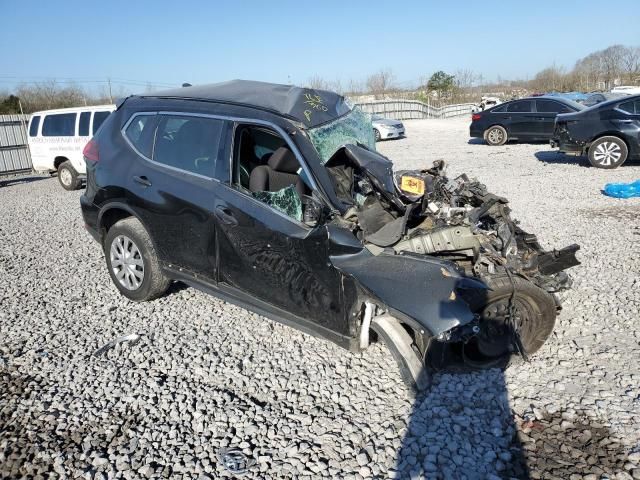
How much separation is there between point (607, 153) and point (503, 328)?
30.5 feet

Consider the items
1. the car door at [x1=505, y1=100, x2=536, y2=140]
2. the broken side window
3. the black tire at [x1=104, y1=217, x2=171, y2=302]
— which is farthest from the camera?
the car door at [x1=505, y1=100, x2=536, y2=140]

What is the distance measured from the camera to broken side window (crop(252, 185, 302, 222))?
344cm

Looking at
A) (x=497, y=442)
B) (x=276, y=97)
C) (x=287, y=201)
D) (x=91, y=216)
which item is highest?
(x=276, y=97)

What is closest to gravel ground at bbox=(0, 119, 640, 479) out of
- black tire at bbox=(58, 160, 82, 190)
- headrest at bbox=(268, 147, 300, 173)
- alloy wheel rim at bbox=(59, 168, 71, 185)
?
headrest at bbox=(268, 147, 300, 173)

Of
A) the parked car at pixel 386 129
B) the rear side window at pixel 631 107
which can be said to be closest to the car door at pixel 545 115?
the rear side window at pixel 631 107

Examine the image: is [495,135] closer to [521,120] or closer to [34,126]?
[521,120]

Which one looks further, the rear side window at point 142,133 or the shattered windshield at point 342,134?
the rear side window at point 142,133

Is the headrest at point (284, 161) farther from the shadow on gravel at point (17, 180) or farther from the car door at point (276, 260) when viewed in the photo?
the shadow on gravel at point (17, 180)

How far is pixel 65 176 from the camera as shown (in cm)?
1198

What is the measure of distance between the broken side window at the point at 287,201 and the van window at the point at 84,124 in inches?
373

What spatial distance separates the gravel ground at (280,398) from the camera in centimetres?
259

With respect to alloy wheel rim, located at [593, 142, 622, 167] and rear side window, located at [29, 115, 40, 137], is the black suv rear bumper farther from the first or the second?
alloy wheel rim, located at [593, 142, 622, 167]

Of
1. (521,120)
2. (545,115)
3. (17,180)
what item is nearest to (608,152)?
(545,115)

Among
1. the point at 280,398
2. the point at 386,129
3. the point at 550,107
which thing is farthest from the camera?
the point at 386,129
